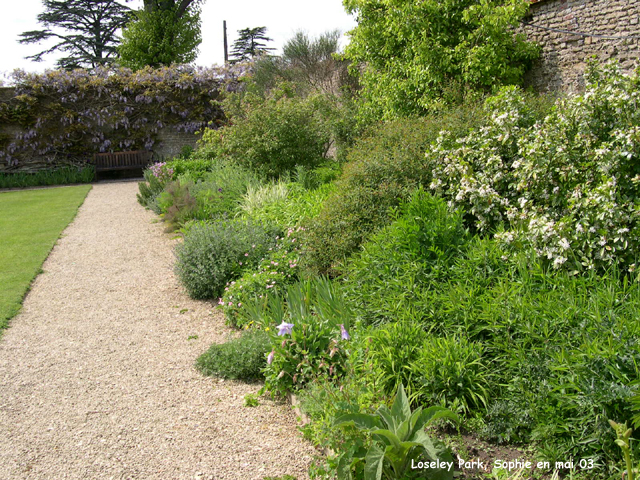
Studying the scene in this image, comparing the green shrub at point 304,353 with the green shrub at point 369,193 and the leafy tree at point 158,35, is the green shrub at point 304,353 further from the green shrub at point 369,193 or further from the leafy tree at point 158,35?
the leafy tree at point 158,35

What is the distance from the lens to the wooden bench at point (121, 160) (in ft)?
53.9

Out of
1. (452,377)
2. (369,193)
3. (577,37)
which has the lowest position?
(452,377)

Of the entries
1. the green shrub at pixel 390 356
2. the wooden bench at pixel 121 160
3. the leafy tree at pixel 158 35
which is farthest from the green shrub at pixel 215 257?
the leafy tree at pixel 158 35

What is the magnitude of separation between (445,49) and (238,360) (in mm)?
6685

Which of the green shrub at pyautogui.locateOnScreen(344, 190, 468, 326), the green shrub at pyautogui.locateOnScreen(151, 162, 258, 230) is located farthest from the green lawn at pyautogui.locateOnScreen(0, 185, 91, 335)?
the green shrub at pyautogui.locateOnScreen(344, 190, 468, 326)

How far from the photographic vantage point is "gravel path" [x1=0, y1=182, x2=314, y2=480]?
2.74 m

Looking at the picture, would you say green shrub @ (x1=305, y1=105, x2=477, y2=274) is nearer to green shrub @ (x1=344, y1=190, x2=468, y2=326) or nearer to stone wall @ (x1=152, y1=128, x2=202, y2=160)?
green shrub @ (x1=344, y1=190, x2=468, y2=326)

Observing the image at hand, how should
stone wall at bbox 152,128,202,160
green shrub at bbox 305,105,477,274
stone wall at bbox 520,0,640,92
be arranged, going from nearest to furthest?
green shrub at bbox 305,105,477,274 → stone wall at bbox 520,0,640,92 → stone wall at bbox 152,128,202,160

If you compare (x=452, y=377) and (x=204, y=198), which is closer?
(x=452, y=377)

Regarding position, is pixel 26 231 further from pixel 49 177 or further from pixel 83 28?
pixel 83 28

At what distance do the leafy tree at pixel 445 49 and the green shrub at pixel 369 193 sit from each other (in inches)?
120

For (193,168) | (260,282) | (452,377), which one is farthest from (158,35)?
(452,377)

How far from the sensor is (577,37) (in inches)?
305

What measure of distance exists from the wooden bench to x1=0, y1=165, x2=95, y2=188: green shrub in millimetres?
341
